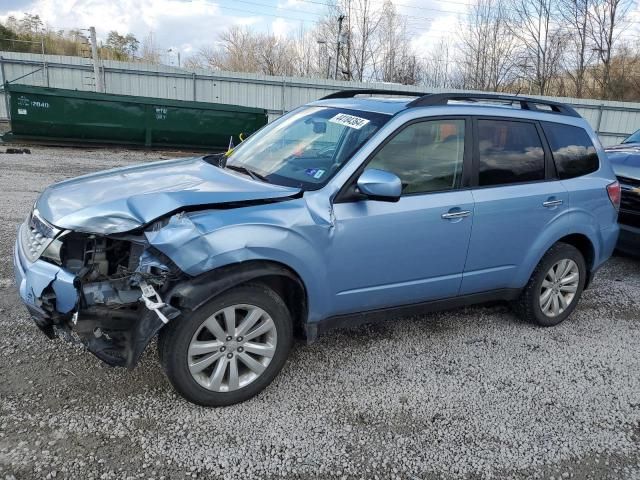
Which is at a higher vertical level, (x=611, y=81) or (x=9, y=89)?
(x=611, y=81)

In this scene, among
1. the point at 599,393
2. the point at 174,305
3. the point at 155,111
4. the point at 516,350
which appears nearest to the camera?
the point at 174,305

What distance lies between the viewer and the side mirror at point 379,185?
3.11 m

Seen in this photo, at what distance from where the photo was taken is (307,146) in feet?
12.2

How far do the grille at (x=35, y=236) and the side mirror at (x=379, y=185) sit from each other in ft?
5.75

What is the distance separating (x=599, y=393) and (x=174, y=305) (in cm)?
278

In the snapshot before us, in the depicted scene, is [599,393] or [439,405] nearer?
[439,405]

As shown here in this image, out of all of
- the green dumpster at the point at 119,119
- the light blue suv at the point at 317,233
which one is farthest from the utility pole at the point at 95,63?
the light blue suv at the point at 317,233

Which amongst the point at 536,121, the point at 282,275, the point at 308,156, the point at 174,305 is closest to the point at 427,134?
the point at 308,156

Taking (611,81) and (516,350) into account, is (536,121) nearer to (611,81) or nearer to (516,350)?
(516,350)

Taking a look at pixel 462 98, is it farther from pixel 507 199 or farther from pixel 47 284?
pixel 47 284

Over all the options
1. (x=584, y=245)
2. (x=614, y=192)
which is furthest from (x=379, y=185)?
(x=614, y=192)

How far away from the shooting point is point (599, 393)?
3.47 meters

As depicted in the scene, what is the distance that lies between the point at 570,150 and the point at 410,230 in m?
1.91

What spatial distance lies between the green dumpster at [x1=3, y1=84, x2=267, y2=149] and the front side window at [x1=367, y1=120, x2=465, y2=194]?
14.0m
